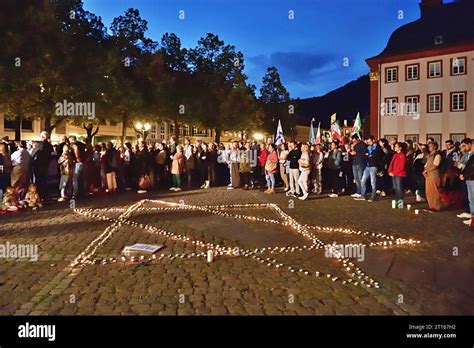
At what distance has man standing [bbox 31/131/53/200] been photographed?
525 inches

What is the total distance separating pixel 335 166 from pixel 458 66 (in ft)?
95.2

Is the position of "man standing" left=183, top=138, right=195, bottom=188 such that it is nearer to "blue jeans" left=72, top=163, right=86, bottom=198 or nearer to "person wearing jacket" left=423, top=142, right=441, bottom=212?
"blue jeans" left=72, top=163, right=86, bottom=198

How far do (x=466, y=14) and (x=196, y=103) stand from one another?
28739 millimetres

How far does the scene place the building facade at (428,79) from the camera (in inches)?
1497

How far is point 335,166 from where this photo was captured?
1588cm

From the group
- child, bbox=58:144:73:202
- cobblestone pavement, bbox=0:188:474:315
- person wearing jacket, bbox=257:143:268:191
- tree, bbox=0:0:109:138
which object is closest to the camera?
cobblestone pavement, bbox=0:188:474:315

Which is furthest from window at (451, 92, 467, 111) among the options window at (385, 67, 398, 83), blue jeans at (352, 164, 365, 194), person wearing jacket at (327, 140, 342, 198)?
blue jeans at (352, 164, 365, 194)

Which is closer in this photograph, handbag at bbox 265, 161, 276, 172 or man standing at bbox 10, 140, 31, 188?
man standing at bbox 10, 140, 31, 188

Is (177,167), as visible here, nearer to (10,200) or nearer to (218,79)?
(10,200)

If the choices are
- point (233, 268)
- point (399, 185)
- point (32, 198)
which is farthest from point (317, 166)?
point (233, 268)

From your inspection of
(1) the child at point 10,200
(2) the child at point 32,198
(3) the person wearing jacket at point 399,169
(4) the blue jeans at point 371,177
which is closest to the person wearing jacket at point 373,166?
(4) the blue jeans at point 371,177

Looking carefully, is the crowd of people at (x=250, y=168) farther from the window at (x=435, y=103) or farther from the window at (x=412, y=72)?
the window at (x=412, y=72)

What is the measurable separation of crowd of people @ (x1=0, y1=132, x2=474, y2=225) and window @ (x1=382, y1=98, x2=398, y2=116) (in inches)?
1057
